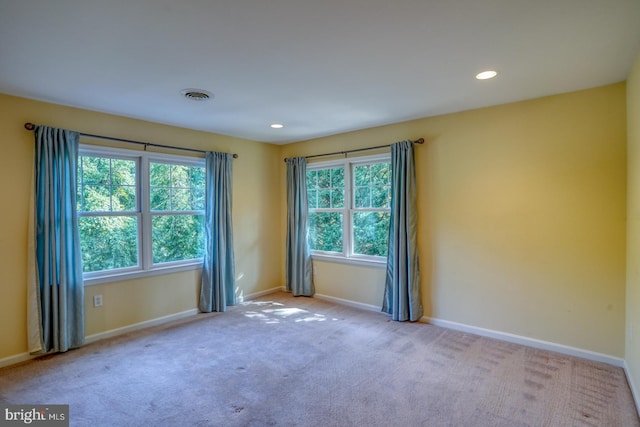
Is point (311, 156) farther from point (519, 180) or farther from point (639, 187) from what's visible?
point (639, 187)

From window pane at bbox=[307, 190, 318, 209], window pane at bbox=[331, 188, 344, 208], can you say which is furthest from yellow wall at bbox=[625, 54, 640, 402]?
window pane at bbox=[307, 190, 318, 209]

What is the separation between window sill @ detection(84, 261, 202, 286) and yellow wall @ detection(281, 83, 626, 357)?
115 inches

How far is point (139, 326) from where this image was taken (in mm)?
3719

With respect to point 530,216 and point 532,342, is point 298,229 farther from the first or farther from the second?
point 532,342

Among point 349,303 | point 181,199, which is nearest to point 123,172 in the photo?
point 181,199

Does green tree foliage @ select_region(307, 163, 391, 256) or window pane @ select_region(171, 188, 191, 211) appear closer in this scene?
window pane @ select_region(171, 188, 191, 211)

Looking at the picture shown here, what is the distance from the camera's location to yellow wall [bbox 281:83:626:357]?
279 cm

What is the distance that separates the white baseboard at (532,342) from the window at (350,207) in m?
1.08

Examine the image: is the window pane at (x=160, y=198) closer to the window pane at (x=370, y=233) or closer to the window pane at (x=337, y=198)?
the window pane at (x=337, y=198)

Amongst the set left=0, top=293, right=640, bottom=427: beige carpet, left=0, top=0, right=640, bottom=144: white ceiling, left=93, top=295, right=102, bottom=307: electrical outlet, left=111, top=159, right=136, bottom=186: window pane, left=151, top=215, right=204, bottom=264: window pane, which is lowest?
left=0, top=293, right=640, bottom=427: beige carpet

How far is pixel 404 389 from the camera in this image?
244 centimetres

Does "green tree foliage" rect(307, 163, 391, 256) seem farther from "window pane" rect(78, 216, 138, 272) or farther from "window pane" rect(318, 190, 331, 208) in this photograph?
"window pane" rect(78, 216, 138, 272)

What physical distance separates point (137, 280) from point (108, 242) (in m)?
0.53

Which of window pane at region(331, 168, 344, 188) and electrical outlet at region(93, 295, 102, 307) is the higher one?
window pane at region(331, 168, 344, 188)
